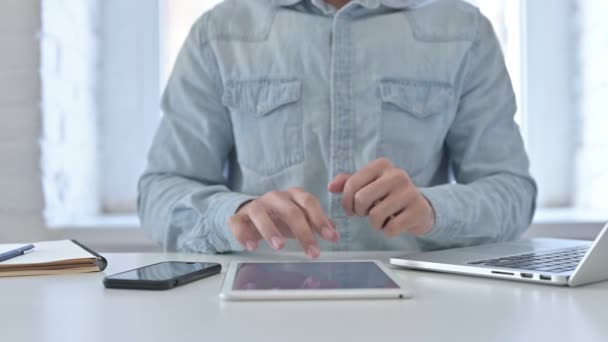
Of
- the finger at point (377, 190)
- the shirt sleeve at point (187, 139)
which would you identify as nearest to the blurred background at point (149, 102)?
the shirt sleeve at point (187, 139)

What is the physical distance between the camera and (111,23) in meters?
1.55

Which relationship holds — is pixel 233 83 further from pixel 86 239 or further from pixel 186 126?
pixel 86 239

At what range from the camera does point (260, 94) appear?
3.51ft

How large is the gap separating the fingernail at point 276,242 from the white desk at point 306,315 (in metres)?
0.11

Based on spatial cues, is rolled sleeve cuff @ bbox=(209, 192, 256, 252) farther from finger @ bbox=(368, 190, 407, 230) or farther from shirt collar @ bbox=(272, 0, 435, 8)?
shirt collar @ bbox=(272, 0, 435, 8)

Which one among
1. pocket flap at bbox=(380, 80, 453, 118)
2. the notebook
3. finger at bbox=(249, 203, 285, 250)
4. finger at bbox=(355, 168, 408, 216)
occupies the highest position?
pocket flap at bbox=(380, 80, 453, 118)

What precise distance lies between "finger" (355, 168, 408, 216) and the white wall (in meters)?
0.81

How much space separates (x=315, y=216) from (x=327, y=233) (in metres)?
0.02

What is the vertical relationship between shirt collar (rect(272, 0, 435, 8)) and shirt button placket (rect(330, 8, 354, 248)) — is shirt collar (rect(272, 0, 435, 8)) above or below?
above

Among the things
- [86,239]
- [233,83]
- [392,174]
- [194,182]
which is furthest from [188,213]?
[86,239]

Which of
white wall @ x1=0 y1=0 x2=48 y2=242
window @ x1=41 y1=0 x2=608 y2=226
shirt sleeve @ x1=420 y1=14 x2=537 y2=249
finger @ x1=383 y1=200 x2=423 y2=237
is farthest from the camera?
window @ x1=41 y1=0 x2=608 y2=226

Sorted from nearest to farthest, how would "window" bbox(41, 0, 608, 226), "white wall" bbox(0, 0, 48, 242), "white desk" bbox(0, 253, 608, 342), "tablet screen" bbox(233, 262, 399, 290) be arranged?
"white desk" bbox(0, 253, 608, 342), "tablet screen" bbox(233, 262, 399, 290), "white wall" bbox(0, 0, 48, 242), "window" bbox(41, 0, 608, 226)

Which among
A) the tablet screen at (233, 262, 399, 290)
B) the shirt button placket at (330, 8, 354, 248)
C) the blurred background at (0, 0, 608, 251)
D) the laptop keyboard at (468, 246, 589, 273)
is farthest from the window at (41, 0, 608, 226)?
the tablet screen at (233, 262, 399, 290)

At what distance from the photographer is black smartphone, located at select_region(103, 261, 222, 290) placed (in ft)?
1.88
